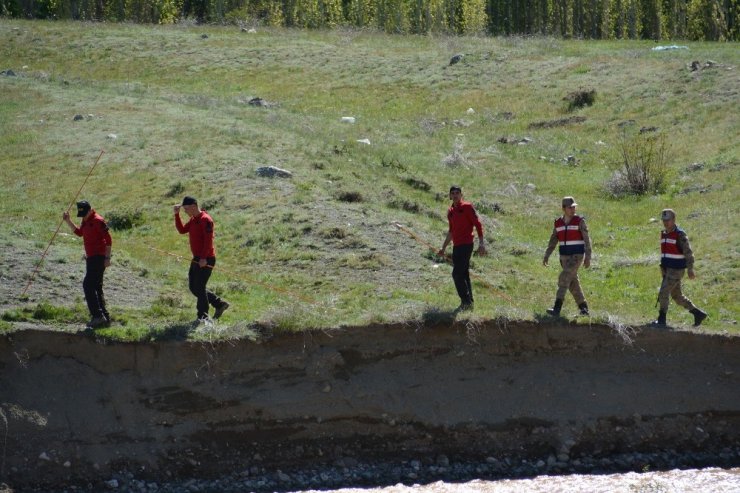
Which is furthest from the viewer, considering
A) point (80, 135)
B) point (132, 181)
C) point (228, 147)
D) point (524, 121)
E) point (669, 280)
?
point (524, 121)

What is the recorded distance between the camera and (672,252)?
1714 cm

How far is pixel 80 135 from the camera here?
105 feet

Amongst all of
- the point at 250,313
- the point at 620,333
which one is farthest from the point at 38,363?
the point at 620,333

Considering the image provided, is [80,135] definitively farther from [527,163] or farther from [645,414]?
[645,414]

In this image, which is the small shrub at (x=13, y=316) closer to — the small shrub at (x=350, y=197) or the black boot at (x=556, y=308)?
the black boot at (x=556, y=308)

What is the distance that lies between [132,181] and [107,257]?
10.7 m

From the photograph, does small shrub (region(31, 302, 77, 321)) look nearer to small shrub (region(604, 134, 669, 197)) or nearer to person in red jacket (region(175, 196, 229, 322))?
person in red jacket (region(175, 196, 229, 322))

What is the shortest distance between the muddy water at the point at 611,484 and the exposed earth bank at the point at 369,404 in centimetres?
41

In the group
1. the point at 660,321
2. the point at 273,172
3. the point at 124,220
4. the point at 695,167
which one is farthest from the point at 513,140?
the point at 660,321

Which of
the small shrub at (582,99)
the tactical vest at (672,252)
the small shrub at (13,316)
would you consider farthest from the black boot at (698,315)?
the small shrub at (582,99)

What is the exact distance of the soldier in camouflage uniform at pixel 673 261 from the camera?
17.0 metres

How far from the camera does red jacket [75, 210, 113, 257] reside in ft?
54.9

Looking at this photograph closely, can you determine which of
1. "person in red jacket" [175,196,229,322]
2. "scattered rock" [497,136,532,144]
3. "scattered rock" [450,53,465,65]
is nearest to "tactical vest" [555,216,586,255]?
"person in red jacket" [175,196,229,322]

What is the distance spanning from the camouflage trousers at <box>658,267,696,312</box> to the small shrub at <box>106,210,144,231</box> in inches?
479
